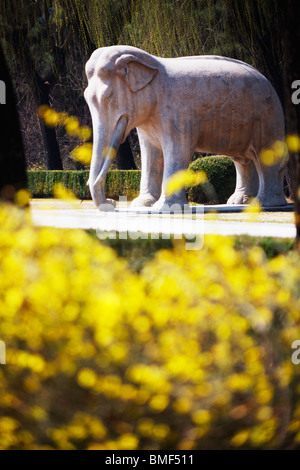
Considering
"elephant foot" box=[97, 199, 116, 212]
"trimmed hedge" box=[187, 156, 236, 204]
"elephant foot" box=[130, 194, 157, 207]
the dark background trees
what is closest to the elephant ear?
"elephant foot" box=[97, 199, 116, 212]

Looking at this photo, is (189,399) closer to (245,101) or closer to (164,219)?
(164,219)

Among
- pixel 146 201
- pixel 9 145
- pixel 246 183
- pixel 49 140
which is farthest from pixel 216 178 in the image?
pixel 9 145

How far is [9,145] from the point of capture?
4.10m

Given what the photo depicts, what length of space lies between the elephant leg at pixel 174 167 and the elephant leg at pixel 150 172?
2.62ft

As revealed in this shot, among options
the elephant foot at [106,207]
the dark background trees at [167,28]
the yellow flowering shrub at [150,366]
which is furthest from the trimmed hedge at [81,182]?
the yellow flowering shrub at [150,366]

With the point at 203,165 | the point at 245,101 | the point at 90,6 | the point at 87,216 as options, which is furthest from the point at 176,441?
the point at 90,6

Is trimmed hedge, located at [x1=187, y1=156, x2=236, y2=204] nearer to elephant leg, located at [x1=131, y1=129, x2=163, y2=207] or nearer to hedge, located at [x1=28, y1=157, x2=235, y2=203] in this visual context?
hedge, located at [x1=28, y1=157, x2=235, y2=203]

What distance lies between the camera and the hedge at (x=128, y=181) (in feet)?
46.5

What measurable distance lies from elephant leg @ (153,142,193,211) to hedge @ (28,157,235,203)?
9.92 feet

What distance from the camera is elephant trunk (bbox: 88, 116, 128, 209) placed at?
9.59 metres

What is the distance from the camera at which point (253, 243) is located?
446cm

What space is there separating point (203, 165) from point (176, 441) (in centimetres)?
1182

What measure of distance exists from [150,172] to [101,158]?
1615 mm
